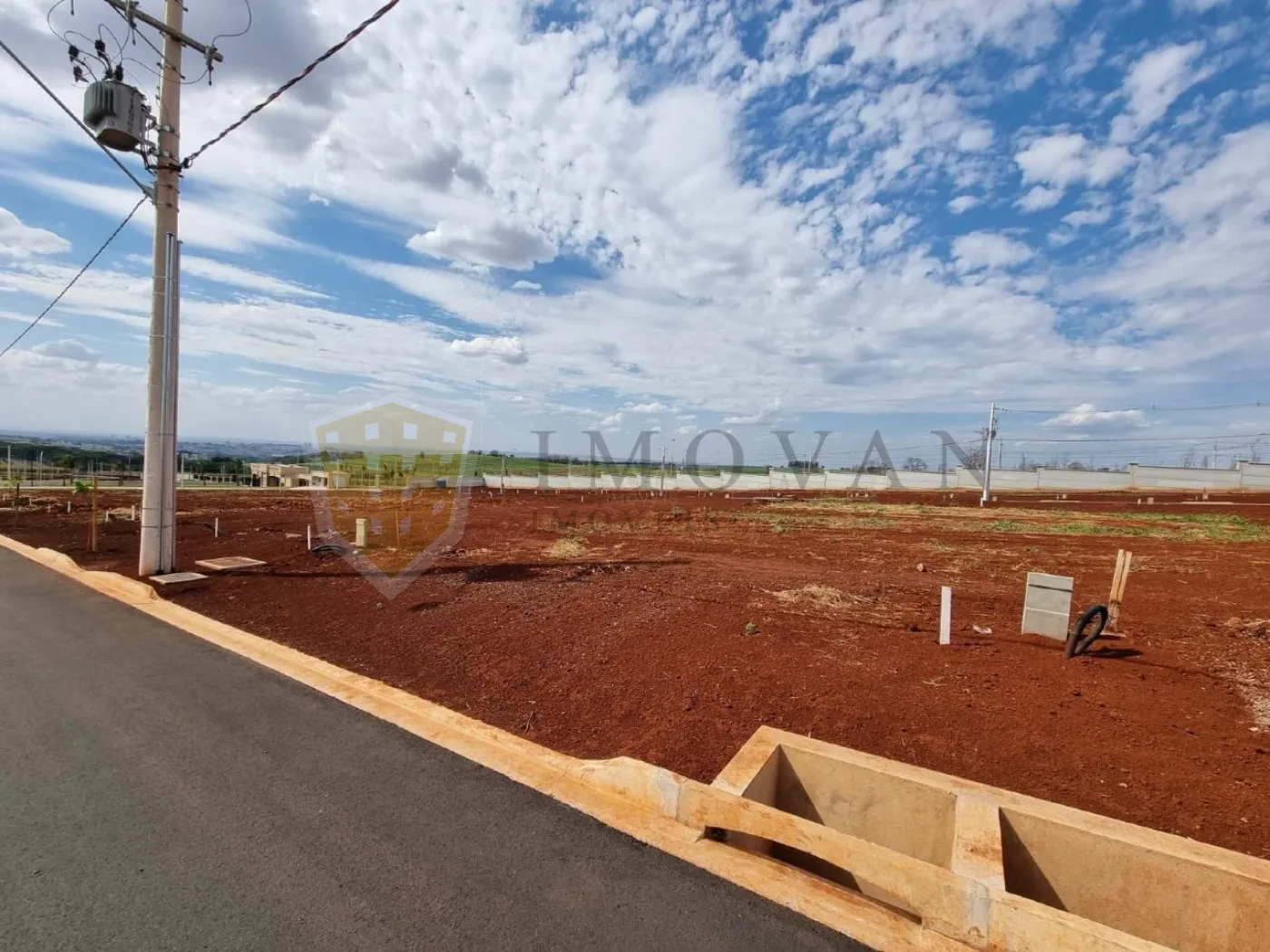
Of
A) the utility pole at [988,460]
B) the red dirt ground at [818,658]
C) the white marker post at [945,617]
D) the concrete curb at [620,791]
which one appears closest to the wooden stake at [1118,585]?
the red dirt ground at [818,658]

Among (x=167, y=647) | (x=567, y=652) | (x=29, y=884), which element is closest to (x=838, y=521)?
(x=567, y=652)

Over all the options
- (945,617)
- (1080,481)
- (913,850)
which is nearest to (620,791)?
(913,850)

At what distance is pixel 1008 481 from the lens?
60531 millimetres

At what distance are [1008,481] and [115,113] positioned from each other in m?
71.1

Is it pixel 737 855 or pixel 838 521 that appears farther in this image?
pixel 838 521

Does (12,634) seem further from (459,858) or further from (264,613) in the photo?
(459,858)

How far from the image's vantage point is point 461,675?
4922 millimetres

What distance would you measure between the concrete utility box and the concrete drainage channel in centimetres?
390

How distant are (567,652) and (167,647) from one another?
3781mm

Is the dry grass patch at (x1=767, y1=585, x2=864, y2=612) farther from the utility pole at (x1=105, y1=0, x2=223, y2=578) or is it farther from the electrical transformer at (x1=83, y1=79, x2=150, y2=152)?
the electrical transformer at (x1=83, y1=79, x2=150, y2=152)

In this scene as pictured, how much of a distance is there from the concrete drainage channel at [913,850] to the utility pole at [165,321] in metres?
7.14

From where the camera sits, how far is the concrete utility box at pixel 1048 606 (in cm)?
598

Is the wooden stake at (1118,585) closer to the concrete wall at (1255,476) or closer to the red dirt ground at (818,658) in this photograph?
the red dirt ground at (818,658)

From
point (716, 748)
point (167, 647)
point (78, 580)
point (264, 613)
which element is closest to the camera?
point (716, 748)
